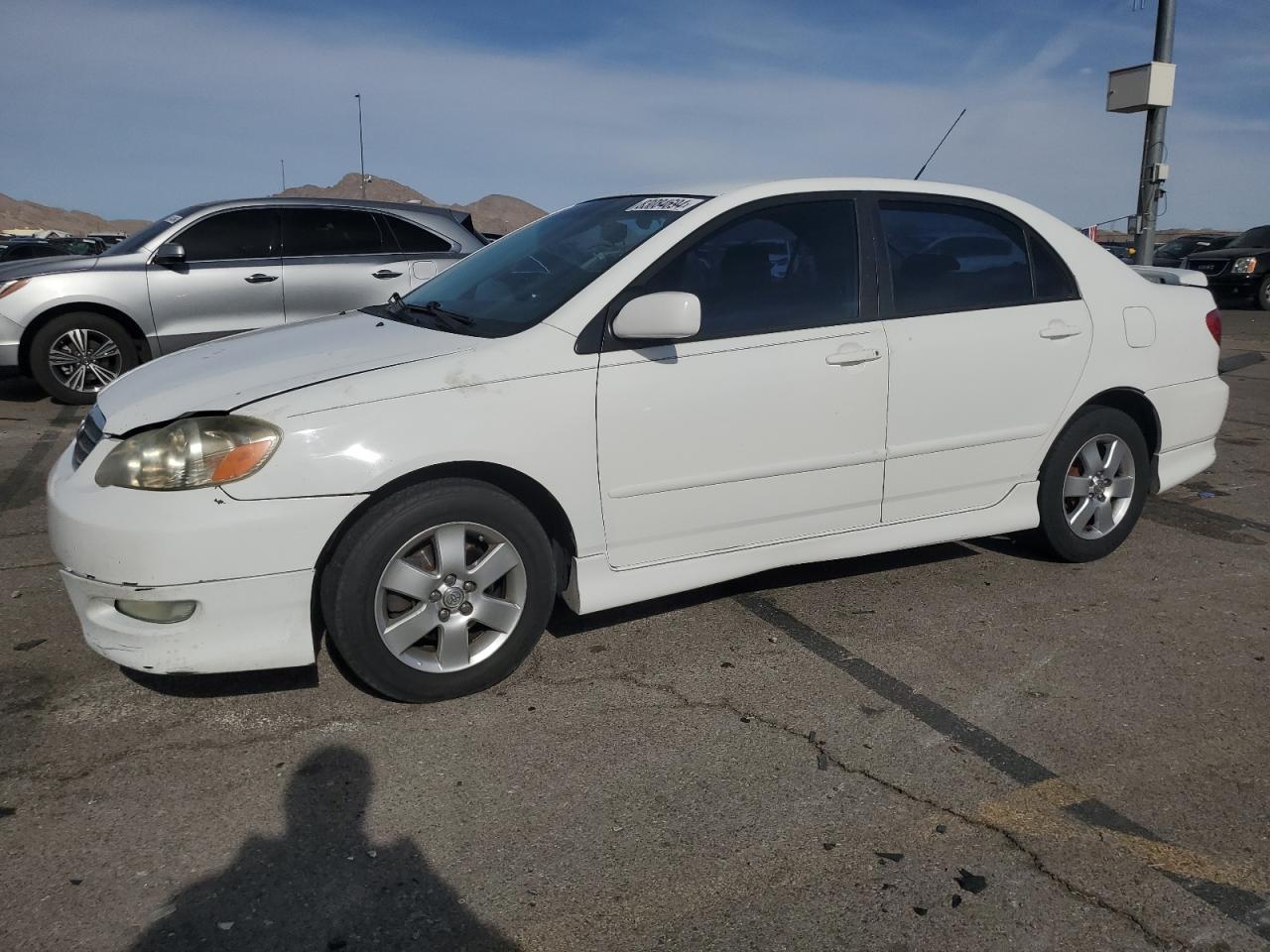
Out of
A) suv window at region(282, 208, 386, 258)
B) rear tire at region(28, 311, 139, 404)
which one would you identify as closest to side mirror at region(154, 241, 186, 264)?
rear tire at region(28, 311, 139, 404)

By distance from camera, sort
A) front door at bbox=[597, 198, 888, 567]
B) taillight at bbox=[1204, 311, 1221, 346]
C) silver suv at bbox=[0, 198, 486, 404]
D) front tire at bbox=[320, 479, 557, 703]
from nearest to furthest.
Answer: front tire at bbox=[320, 479, 557, 703], front door at bbox=[597, 198, 888, 567], taillight at bbox=[1204, 311, 1221, 346], silver suv at bbox=[0, 198, 486, 404]

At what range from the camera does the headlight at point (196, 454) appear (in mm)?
3107

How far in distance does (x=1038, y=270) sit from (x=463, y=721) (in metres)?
2.95

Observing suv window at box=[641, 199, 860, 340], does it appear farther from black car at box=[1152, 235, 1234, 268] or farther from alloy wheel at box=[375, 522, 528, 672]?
black car at box=[1152, 235, 1234, 268]

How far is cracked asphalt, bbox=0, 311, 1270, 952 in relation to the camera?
246 centimetres

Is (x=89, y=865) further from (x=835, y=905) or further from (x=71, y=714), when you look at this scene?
(x=835, y=905)

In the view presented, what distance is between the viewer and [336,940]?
238cm

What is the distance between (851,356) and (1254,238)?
69.3 feet

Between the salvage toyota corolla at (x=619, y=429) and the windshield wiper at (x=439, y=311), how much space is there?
16 mm

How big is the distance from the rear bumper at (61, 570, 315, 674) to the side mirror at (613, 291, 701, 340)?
1.25 m

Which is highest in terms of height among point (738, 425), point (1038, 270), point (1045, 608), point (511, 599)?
point (1038, 270)

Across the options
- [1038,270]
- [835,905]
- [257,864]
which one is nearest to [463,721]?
[257,864]

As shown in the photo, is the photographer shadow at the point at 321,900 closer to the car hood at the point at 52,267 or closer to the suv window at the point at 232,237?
the suv window at the point at 232,237

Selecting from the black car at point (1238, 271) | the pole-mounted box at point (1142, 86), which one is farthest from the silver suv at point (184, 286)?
the black car at point (1238, 271)
